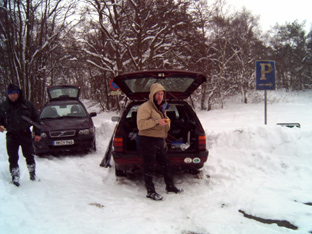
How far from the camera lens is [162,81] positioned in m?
5.00

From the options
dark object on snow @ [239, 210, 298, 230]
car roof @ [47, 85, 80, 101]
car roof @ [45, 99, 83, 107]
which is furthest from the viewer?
car roof @ [47, 85, 80, 101]

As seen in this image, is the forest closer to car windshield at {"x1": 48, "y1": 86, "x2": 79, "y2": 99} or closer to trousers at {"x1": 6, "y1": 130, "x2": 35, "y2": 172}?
car windshield at {"x1": 48, "y1": 86, "x2": 79, "y2": 99}

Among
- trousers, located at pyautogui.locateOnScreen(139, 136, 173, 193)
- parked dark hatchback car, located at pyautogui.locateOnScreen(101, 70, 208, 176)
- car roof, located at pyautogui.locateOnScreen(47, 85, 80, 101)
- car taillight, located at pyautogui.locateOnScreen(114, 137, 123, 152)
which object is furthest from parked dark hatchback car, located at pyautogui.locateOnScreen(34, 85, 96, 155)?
trousers, located at pyautogui.locateOnScreen(139, 136, 173, 193)

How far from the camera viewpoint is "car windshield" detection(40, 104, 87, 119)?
300 inches

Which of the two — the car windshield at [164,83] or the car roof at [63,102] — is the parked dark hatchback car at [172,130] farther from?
the car roof at [63,102]

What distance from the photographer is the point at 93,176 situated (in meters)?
5.26

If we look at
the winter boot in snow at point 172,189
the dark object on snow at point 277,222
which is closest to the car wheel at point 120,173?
the winter boot in snow at point 172,189

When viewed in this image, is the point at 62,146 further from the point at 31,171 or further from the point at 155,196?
the point at 155,196

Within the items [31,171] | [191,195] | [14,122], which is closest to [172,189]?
[191,195]

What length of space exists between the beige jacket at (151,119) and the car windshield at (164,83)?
2.55 ft

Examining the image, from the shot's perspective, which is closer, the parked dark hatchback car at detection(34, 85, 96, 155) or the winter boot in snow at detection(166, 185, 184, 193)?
the winter boot in snow at detection(166, 185, 184, 193)

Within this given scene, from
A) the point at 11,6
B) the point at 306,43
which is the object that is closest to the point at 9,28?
the point at 11,6

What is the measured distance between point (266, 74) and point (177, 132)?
387 centimetres

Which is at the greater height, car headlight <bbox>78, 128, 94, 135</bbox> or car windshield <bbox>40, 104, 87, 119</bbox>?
car windshield <bbox>40, 104, 87, 119</bbox>
